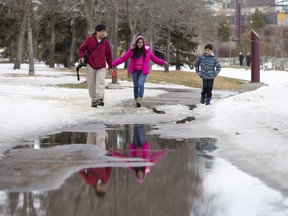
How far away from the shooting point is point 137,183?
6105mm

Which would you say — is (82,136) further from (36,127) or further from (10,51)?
(10,51)

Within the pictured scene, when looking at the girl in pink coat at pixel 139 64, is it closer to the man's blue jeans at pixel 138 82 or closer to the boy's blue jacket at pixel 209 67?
the man's blue jeans at pixel 138 82

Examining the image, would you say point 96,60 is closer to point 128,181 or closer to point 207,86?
point 207,86

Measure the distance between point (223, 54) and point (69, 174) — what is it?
133 meters

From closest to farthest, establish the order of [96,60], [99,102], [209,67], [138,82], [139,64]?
[96,60] → [99,102] → [139,64] → [138,82] → [209,67]

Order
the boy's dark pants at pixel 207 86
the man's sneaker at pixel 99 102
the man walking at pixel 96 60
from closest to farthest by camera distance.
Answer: the man walking at pixel 96 60 < the man's sneaker at pixel 99 102 < the boy's dark pants at pixel 207 86

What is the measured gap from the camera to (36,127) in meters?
10.6

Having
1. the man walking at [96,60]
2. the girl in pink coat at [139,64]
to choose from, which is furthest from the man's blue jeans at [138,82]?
the man walking at [96,60]

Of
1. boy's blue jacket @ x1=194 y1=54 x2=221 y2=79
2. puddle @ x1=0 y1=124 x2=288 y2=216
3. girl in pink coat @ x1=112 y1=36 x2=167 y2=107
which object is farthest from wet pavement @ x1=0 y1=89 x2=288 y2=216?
boy's blue jacket @ x1=194 y1=54 x2=221 y2=79

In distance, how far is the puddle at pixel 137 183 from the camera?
5125 millimetres

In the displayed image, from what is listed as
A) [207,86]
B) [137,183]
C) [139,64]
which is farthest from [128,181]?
[207,86]

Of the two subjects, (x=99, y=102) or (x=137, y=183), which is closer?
(x=137, y=183)

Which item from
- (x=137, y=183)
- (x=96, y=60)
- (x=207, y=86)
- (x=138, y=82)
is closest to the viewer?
(x=137, y=183)

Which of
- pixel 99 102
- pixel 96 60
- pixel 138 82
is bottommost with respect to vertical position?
pixel 99 102
